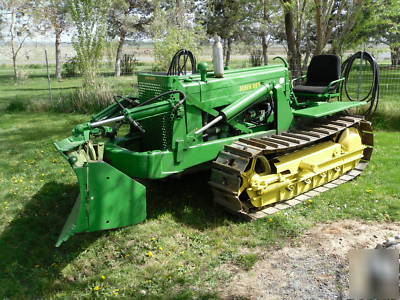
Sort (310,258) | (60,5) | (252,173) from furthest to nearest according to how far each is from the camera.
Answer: (60,5) → (252,173) → (310,258)

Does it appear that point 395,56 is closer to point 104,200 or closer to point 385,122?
point 385,122

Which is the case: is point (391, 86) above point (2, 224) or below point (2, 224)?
above

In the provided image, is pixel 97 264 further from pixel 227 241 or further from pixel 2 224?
pixel 2 224

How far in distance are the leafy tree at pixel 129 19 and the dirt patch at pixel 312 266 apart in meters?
25.5

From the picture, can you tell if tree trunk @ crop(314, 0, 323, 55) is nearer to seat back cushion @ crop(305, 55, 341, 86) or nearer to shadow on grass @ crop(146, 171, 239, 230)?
seat back cushion @ crop(305, 55, 341, 86)

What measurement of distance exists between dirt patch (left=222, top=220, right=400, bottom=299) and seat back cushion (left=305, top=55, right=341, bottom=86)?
9.51 feet

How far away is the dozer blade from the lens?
4.00 metres

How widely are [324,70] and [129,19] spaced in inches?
969

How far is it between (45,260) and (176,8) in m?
12.9

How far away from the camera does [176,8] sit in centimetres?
1558

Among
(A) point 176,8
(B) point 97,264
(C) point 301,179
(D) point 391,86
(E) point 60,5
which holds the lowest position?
(B) point 97,264

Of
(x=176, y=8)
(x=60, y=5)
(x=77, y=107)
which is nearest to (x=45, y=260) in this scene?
(x=77, y=107)

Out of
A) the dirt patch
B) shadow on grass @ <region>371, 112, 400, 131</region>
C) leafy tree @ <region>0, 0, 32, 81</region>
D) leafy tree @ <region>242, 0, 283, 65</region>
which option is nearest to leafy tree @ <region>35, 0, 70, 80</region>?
leafy tree @ <region>0, 0, 32, 81</region>

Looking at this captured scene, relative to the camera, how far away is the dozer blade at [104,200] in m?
4.00
